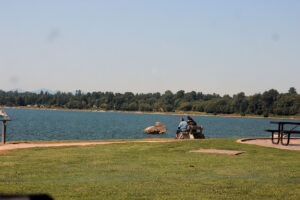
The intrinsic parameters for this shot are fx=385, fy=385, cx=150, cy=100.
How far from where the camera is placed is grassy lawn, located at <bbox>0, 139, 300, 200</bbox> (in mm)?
9055

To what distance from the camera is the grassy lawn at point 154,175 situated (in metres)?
9.05

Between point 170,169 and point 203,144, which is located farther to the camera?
point 203,144

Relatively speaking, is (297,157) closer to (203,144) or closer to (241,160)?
(241,160)

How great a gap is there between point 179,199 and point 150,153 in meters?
7.67

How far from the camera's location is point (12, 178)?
10812mm

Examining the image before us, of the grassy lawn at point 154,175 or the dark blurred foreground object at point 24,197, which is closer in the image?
the dark blurred foreground object at point 24,197

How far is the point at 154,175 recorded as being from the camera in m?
11.2

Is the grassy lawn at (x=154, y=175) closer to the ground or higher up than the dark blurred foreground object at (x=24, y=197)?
closer to the ground

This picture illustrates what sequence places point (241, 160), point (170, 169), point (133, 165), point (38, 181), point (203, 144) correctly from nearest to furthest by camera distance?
point (38, 181)
point (170, 169)
point (133, 165)
point (241, 160)
point (203, 144)

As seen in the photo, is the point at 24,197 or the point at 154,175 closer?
the point at 24,197

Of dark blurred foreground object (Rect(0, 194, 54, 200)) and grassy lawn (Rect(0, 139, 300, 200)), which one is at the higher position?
dark blurred foreground object (Rect(0, 194, 54, 200))

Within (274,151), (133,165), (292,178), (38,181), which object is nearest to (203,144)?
(274,151)

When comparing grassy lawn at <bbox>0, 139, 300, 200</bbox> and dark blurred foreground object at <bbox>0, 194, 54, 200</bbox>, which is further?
grassy lawn at <bbox>0, 139, 300, 200</bbox>

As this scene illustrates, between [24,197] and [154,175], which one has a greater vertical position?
[24,197]
